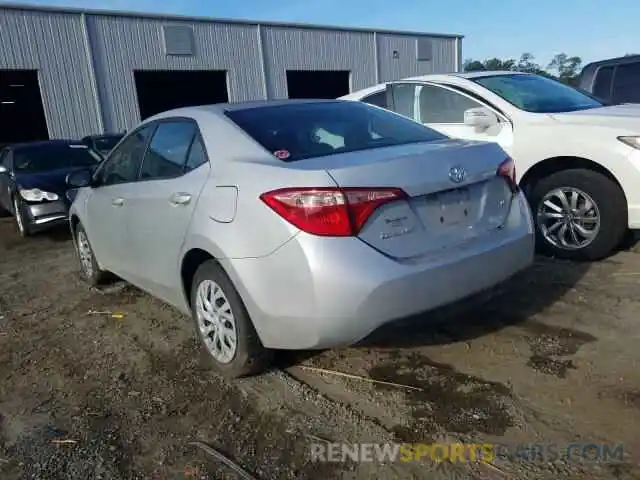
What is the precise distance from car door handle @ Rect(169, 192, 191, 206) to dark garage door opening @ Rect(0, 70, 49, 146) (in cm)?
1568

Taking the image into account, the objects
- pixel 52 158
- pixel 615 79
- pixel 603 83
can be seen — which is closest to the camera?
pixel 615 79

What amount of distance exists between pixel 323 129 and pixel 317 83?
2245 centimetres

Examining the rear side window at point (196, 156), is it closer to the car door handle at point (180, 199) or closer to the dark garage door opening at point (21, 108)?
the car door handle at point (180, 199)

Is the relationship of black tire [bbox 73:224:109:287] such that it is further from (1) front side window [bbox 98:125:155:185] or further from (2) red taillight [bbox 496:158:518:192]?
(2) red taillight [bbox 496:158:518:192]

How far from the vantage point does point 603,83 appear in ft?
25.2

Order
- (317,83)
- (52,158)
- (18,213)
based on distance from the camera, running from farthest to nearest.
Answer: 1. (317,83)
2. (52,158)
3. (18,213)

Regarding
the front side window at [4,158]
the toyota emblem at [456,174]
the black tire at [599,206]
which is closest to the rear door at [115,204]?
the toyota emblem at [456,174]

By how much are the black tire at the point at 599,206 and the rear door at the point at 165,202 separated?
→ 121 inches

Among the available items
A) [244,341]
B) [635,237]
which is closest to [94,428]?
[244,341]

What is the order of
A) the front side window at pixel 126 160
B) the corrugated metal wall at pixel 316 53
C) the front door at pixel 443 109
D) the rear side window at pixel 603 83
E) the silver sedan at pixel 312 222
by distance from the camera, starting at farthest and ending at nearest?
1. the corrugated metal wall at pixel 316 53
2. the rear side window at pixel 603 83
3. the front door at pixel 443 109
4. the front side window at pixel 126 160
5. the silver sedan at pixel 312 222

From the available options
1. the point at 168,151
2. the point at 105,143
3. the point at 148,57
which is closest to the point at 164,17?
the point at 148,57

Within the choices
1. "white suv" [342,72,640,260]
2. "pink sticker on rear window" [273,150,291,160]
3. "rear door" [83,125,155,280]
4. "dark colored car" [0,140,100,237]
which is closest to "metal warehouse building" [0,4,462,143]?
"dark colored car" [0,140,100,237]

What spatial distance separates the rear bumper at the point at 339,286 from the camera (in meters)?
2.52

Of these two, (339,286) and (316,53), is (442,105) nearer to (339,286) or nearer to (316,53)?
(339,286)
